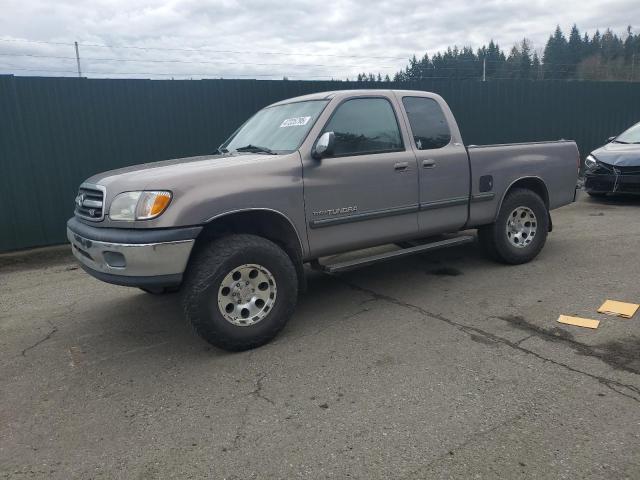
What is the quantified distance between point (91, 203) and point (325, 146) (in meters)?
1.87

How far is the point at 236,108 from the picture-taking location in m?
9.28

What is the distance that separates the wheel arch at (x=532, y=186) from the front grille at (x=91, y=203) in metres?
4.02

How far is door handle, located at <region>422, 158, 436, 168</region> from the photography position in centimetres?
493

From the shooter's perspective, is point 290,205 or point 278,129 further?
point 278,129


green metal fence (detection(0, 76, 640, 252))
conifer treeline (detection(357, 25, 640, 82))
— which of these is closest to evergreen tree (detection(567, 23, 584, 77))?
conifer treeline (detection(357, 25, 640, 82))

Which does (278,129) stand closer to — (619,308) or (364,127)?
(364,127)

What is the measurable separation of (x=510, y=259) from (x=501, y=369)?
265cm

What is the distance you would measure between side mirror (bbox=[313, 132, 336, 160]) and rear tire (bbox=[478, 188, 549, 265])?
245 cm

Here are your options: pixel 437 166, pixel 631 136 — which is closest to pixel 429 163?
pixel 437 166

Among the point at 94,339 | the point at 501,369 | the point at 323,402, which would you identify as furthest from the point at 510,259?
the point at 94,339

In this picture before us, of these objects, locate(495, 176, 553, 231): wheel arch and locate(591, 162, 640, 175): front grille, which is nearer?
locate(495, 176, 553, 231): wheel arch

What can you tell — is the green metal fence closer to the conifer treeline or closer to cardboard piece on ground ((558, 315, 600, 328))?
cardboard piece on ground ((558, 315, 600, 328))

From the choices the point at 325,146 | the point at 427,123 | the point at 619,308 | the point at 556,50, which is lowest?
the point at 619,308

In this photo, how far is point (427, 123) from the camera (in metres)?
5.18
